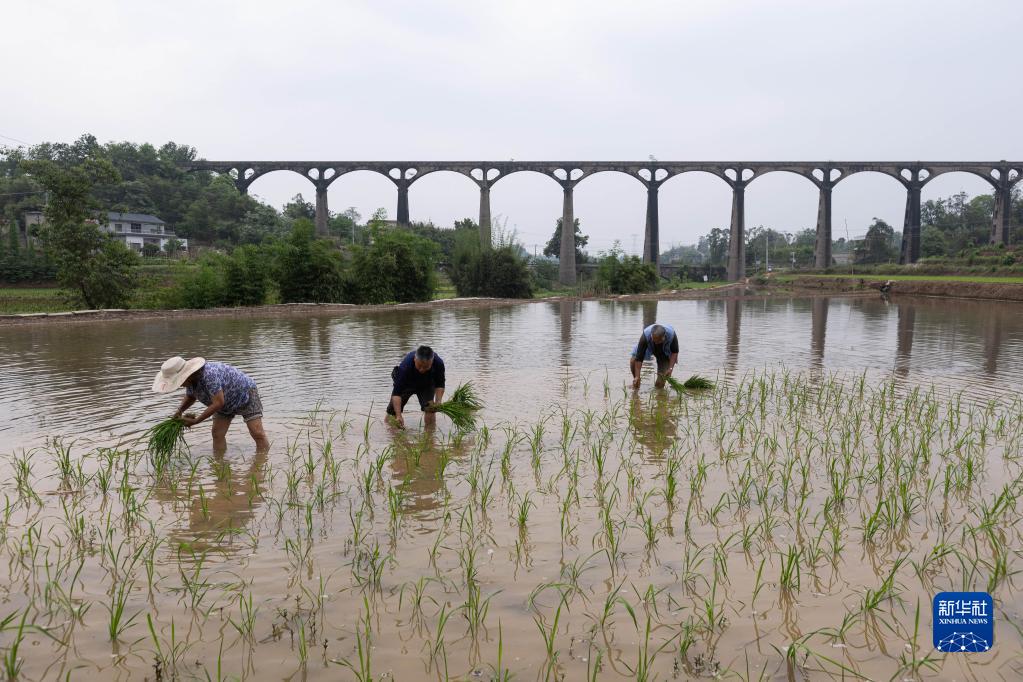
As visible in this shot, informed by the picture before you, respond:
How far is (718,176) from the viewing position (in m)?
53.8

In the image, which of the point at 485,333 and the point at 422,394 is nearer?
the point at 422,394

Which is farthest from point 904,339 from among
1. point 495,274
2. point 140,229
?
point 140,229

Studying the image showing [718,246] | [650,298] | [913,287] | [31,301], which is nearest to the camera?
[31,301]

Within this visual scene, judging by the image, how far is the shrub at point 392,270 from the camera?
26.9m

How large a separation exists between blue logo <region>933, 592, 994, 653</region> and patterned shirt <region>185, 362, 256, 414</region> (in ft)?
16.1

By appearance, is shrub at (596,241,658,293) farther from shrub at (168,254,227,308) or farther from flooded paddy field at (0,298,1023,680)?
flooded paddy field at (0,298,1023,680)

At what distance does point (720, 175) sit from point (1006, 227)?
20.8 m

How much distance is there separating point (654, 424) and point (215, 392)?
4.08 meters

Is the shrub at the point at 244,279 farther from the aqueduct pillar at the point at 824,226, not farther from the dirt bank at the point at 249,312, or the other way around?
the aqueduct pillar at the point at 824,226

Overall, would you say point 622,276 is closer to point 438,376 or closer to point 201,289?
point 201,289

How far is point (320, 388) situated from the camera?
9375 millimetres

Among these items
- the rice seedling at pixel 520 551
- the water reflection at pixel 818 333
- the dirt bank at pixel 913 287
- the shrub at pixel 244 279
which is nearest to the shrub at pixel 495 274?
the shrub at pixel 244 279

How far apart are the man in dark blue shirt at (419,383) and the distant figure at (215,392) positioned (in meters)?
1.22

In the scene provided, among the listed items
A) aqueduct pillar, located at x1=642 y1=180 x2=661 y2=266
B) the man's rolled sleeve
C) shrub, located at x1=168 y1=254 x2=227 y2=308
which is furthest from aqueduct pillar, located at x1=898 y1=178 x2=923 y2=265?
the man's rolled sleeve
